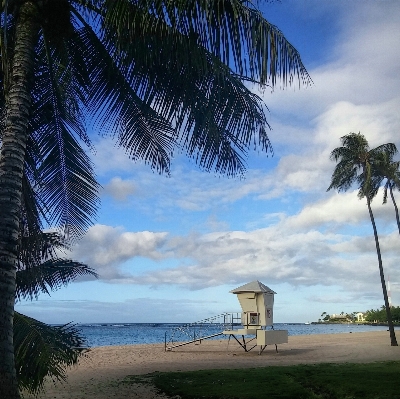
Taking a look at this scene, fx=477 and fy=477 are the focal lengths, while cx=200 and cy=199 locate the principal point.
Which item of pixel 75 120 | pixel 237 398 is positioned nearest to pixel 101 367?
pixel 237 398

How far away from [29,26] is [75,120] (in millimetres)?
2212

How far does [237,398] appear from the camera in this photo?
378 inches

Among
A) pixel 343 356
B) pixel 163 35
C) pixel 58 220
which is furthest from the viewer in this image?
pixel 343 356

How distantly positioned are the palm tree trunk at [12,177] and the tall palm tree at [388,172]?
77.5ft

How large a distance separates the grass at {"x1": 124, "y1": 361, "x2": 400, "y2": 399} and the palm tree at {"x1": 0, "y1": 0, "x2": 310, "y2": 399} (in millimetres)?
4859

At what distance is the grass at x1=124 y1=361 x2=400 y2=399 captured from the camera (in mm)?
9742

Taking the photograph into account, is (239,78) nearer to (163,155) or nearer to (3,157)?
(163,155)

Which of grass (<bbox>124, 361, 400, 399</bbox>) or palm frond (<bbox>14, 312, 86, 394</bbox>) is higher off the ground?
palm frond (<bbox>14, 312, 86, 394</bbox>)

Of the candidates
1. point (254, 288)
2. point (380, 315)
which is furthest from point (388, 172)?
point (380, 315)

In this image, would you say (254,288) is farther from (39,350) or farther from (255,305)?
(39,350)

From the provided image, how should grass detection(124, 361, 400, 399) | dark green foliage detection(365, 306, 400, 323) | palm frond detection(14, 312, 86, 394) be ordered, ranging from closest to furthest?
1. palm frond detection(14, 312, 86, 394)
2. grass detection(124, 361, 400, 399)
3. dark green foliage detection(365, 306, 400, 323)

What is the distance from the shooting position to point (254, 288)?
2266 cm

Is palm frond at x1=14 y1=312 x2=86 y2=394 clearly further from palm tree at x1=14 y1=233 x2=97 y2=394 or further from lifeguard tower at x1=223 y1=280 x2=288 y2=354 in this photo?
lifeguard tower at x1=223 y1=280 x2=288 y2=354

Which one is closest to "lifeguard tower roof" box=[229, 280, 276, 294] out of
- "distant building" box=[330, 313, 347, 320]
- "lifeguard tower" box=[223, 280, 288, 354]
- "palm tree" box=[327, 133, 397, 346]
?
"lifeguard tower" box=[223, 280, 288, 354]
